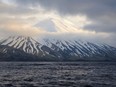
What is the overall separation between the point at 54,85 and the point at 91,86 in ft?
26.7

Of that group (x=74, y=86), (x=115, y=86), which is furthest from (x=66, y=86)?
(x=115, y=86)

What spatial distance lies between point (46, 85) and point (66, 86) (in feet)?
16.8

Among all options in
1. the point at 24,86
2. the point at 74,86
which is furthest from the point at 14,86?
the point at 74,86

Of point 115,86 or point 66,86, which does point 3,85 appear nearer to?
point 66,86

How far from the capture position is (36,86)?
6550cm

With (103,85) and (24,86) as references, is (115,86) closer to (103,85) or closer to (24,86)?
(103,85)

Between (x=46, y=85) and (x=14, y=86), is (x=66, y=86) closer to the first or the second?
(x=46, y=85)

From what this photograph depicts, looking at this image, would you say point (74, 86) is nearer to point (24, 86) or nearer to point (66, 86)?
point (66, 86)

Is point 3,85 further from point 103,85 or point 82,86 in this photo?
point 103,85

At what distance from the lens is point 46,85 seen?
2670 inches

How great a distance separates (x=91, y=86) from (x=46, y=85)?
9.95 m

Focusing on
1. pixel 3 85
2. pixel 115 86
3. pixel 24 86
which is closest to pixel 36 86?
pixel 24 86

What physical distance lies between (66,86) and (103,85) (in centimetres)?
888

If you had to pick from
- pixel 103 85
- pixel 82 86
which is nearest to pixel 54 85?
pixel 82 86
